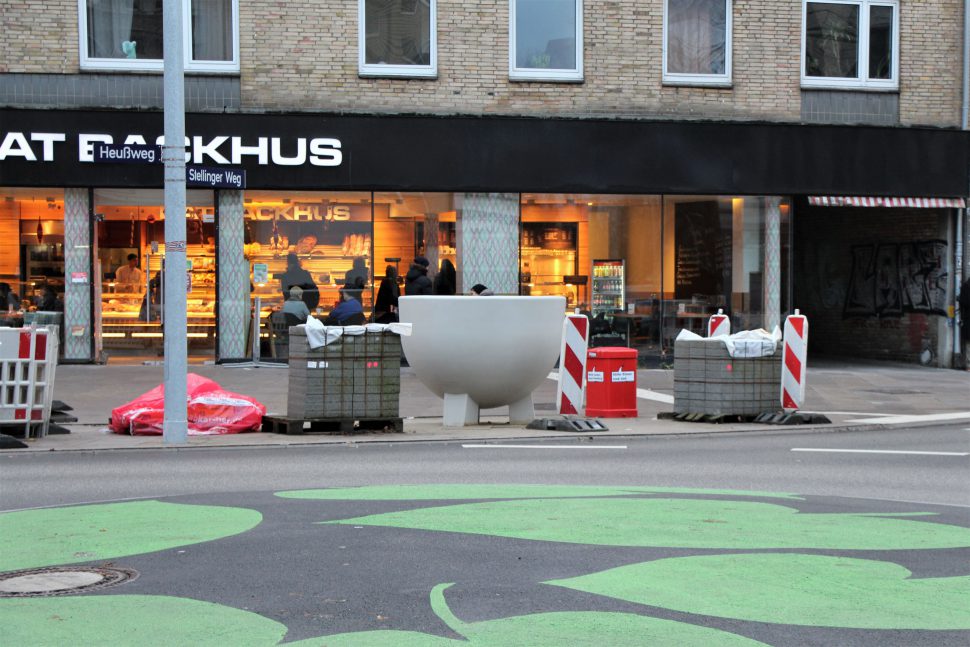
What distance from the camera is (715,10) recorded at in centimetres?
2298

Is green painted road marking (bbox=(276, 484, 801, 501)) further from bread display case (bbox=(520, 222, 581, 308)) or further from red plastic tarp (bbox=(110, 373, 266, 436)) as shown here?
bread display case (bbox=(520, 222, 581, 308))

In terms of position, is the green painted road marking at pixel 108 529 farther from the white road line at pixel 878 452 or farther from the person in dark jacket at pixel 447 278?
the person in dark jacket at pixel 447 278

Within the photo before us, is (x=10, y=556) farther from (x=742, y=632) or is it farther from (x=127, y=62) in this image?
(x=127, y=62)

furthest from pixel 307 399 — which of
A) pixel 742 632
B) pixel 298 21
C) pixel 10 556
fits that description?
pixel 298 21

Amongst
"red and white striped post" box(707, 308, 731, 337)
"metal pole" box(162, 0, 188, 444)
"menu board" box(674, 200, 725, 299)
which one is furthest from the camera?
"menu board" box(674, 200, 725, 299)

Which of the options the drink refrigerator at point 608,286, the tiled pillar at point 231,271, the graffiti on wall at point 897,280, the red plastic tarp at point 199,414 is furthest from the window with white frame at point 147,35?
the graffiti on wall at point 897,280

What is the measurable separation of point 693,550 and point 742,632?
1.76 m

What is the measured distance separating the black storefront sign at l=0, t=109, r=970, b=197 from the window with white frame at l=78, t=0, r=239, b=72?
1007mm

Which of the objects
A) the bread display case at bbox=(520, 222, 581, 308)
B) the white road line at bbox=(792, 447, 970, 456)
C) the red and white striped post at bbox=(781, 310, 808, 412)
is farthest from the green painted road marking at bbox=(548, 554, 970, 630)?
the bread display case at bbox=(520, 222, 581, 308)

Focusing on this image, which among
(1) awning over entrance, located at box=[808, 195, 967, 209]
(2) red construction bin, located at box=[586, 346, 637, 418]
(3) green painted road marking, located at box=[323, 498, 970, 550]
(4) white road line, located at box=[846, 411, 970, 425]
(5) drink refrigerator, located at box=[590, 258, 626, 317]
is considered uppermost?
(1) awning over entrance, located at box=[808, 195, 967, 209]

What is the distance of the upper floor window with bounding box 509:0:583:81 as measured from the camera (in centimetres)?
2227

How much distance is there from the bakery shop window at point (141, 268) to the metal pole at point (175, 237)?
866 centimetres

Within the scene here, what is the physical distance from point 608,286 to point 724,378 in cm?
777

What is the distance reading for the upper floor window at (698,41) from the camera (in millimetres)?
22766
